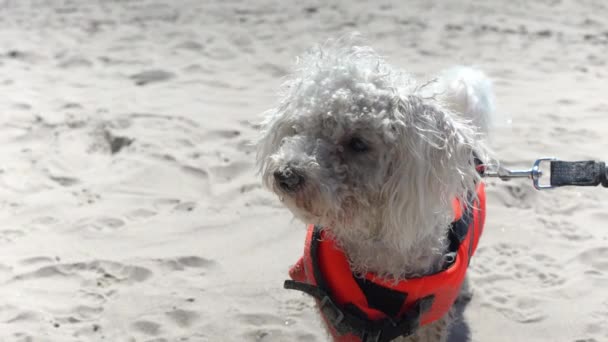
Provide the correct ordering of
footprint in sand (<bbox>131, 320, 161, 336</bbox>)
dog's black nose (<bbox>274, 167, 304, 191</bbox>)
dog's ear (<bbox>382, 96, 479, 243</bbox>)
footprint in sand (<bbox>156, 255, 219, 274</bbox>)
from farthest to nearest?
Answer: footprint in sand (<bbox>156, 255, 219, 274</bbox>), footprint in sand (<bbox>131, 320, 161, 336</bbox>), dog's ear (<bbox>382, 96, 479, 243</bbox>), dog's black nose (<bbox>274, 167, 304, 191</bbox>)

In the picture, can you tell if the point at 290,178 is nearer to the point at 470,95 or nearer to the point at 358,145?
the point at 358,145

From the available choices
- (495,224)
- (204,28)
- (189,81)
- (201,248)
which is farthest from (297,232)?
(204,28)

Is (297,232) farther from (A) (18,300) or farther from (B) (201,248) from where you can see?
(A) (18,300)

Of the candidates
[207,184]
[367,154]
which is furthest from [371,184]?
[207,184]

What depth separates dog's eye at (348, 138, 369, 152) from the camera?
2266 millimetres

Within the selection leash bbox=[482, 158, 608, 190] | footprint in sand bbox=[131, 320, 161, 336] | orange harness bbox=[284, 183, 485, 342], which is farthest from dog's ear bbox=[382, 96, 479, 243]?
footprint in sand bbox=[131, 320, 161, 336]

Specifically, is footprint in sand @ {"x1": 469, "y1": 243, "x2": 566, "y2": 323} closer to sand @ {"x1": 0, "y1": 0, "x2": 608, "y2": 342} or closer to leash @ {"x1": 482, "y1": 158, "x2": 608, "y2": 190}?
sand @ {"x1": 0, "y1": 0, "x2": 608, "y2": 342}

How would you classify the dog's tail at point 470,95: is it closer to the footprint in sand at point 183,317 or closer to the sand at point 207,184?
the sand at point 207,184

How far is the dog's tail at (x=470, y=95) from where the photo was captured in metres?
3.18

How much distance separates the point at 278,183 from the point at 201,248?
1733 mm

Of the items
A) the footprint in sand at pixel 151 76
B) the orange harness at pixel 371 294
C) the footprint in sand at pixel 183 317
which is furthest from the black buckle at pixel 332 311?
the footprint in sand at pixel 151 76

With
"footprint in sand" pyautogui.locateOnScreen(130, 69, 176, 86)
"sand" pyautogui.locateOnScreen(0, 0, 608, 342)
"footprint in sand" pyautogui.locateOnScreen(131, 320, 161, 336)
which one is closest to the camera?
"footprint in sand" pyautogui.locateOnScreen(131, 320, 161, 336)

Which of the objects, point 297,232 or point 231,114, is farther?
point 231,114

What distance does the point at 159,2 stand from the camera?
28.7ft
